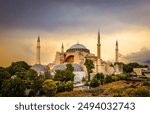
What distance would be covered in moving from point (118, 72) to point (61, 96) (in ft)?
2.36

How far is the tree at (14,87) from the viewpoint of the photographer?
7.34 m

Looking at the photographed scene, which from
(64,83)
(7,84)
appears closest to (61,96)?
(64,83)

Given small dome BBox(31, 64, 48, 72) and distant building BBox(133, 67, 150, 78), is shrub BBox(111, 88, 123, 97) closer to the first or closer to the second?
distant building BBox(133, 67, 150, 78)

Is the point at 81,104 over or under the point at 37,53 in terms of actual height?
under

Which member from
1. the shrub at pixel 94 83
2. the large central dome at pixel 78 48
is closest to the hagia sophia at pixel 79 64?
the large central dome at pixel 78 48

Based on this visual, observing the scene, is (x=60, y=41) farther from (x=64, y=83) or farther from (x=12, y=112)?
(x=12, y=112)

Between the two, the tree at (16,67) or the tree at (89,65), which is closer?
the tree at (16,67)

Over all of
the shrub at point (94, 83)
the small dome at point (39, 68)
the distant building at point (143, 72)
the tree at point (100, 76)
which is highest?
the small dome at point (39, 68)

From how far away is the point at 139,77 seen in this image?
741 centimetres

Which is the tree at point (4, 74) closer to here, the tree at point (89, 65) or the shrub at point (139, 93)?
the tree at point (89, 65)

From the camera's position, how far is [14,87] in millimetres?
7348

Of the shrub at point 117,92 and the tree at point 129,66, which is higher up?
the tree at point 129,66

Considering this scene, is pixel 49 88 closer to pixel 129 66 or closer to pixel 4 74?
pixel 4 74

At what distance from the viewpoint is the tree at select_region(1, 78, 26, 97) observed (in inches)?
289
